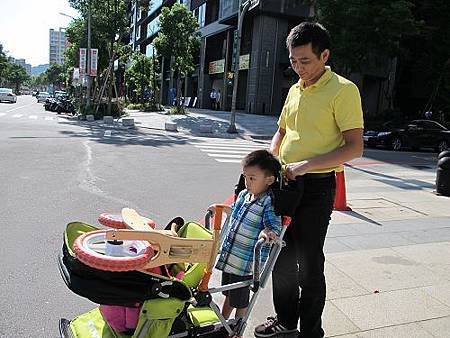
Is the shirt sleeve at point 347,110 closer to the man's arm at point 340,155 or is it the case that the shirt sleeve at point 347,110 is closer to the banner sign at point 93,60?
the man's arm at point 340,155

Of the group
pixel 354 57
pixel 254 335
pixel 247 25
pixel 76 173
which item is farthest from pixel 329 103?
pixel 247 25

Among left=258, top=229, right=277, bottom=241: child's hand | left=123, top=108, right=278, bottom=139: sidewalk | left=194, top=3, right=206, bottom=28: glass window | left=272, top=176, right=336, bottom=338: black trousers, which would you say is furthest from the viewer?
left=194, top=3, right=206, bottom=28: glass window

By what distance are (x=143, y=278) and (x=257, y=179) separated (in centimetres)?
93

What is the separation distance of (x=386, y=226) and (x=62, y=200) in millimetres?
4815

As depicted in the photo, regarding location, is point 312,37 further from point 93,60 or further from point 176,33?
point 93,60

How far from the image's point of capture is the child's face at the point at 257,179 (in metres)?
2.77

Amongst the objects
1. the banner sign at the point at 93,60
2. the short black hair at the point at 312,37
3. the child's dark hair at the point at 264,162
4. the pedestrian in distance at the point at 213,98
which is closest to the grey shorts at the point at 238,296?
the child's dark hair at the point at 264,162

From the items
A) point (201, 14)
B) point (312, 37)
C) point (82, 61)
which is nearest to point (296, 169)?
point (312, 37)

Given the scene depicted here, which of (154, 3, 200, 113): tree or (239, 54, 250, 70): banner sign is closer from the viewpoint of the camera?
(154, 3, 200, 113): tree

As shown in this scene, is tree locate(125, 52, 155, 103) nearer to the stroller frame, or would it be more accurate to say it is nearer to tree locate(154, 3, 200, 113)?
tree locate(154, 3, 200, 113)

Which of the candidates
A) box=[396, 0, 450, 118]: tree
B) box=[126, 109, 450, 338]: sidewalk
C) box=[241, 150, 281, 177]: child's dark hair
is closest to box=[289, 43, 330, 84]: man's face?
box=[241, 150, 281, 177]: child's dark hair

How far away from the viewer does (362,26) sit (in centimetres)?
2212

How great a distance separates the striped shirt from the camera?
9.13 ft

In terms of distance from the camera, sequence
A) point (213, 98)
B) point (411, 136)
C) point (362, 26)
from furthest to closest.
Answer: point (213, 98)
point (362, 26)
point (411, 136)
